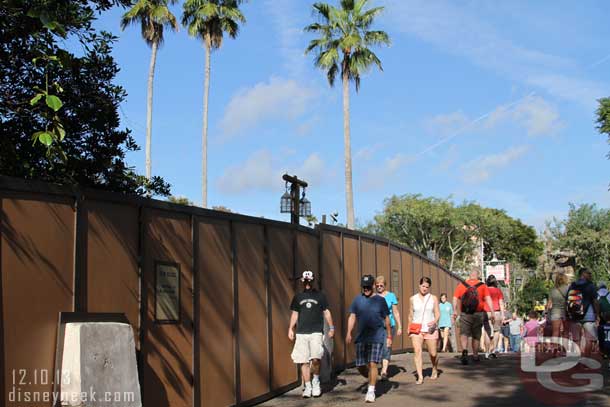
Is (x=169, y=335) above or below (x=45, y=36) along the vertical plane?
below

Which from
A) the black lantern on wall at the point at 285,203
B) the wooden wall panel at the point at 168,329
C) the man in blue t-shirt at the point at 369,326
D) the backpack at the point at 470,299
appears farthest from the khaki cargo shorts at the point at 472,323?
the wooden wall panel at the point at 168,329

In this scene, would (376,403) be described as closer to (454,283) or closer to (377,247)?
(377,247)

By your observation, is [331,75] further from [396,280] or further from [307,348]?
[307,348]

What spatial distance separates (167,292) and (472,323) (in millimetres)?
8511

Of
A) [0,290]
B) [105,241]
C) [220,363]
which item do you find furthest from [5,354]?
[220,363]

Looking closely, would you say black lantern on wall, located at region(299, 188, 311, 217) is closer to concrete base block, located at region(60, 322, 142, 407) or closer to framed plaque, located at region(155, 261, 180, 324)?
framed plaque, located at region(155, 261, 180, 324)

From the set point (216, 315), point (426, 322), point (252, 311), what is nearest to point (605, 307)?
point (426, 322)

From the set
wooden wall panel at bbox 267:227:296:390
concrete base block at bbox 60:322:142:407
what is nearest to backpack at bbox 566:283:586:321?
wooden wall panel at bbox 267:227:296:390

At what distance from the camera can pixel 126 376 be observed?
7.80 meters

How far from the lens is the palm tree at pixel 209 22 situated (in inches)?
1548

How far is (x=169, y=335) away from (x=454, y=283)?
25.4m

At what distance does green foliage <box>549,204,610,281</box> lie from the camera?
60.2 metres

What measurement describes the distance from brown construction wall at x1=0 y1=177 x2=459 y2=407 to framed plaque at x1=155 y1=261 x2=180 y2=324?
45 mm

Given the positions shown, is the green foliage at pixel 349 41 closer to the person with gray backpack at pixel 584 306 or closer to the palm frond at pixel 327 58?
the palm frond at pixel 327 58
